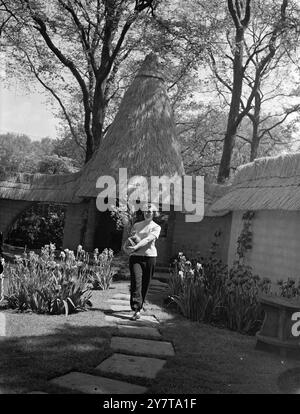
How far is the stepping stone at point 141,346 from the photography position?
5.16 m

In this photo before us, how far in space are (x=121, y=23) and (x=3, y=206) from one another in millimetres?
8883

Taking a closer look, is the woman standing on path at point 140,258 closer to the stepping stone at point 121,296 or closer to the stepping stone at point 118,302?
the stepping stone at point 118,302

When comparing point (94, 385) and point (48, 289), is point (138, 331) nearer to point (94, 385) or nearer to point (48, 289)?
point (48, 289)

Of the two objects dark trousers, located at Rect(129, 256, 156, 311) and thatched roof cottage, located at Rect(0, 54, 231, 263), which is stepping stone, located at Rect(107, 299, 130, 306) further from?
thatched roof cottage, located at Rect(0, 54, 231, 263)

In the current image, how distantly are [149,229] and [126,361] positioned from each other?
9.14 ft

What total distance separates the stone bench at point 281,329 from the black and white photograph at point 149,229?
18mm

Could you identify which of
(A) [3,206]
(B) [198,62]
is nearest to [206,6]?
(B) [198,62]

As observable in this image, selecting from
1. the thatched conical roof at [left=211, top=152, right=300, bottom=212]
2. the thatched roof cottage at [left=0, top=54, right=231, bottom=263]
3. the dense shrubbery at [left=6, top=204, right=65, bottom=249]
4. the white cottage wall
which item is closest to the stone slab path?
the white cottage wall

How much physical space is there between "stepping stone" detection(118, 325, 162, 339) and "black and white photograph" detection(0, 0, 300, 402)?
0.09 ft

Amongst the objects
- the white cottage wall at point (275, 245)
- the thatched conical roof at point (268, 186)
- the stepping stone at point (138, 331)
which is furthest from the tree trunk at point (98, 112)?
the stepping stone at point (138, 331)

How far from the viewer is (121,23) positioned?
1950 cm

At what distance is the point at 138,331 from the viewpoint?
6.12 meters

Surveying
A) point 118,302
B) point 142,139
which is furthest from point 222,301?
point 142,139
